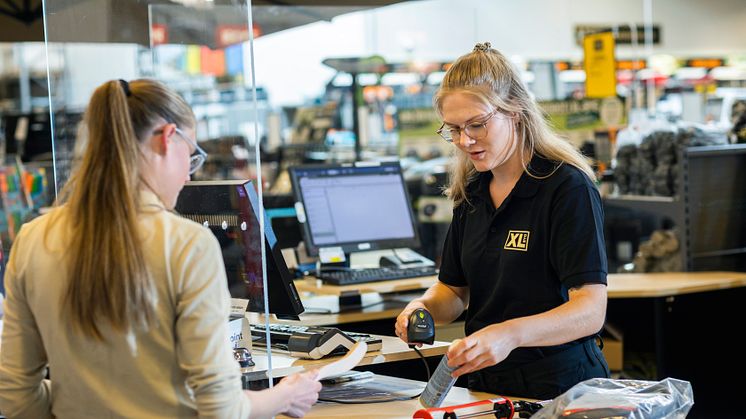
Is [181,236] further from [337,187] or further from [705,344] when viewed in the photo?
[705,344]

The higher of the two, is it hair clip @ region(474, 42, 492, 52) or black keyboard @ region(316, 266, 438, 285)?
hair clip @ region(474, 42, 492, 52)

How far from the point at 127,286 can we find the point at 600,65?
6.51 metres

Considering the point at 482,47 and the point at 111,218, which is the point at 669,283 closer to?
the point at 482,47

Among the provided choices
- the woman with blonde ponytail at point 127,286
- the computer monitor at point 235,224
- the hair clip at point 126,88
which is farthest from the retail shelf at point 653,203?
the hair clip at point 126,88

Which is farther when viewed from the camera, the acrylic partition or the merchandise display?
the merchandise display

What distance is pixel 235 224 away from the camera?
227 centimetres

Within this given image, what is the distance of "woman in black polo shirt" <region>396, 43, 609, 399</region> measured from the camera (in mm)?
2180

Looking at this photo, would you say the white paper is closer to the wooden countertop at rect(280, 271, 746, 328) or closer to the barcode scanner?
the barcode scanner

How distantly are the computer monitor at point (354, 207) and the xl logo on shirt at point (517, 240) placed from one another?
1.64 metres

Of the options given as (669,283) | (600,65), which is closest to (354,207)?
(669,283)

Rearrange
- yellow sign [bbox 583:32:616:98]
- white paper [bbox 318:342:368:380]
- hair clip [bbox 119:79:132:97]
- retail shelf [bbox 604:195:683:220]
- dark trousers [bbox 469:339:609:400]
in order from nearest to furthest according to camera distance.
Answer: hair clip [bbox 119:79:132:97], white paper [bbox 318:342:368:380], dark trousers [bbox 469:339:609:400], retail shelf [bbox 604:195:683:220], yellow sign [bbox 583:32:616:98]

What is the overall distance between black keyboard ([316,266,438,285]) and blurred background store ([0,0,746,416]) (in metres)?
0.39

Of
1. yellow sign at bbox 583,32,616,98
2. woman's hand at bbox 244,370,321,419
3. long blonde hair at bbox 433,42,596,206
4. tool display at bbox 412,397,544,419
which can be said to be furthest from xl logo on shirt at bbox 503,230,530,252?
yellow sign at bbox 583,32,616,98

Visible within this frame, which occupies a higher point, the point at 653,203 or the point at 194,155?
the point at 194,155
